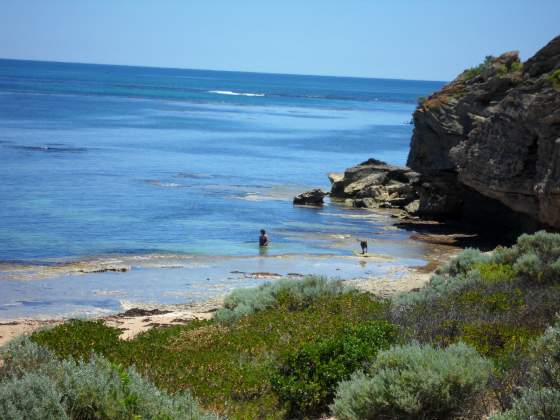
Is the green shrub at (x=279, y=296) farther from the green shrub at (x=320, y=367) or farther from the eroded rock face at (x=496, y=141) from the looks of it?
the eroded rock face at (x=496, y=141)

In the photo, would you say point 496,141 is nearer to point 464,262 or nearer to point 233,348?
point 464,262

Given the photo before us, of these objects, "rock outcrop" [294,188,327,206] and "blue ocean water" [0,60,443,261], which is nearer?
"blue ocean water" [0,60,443,261]

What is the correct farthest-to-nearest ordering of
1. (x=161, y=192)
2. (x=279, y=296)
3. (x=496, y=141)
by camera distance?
1. (x=161, y=192)
2. (x=496, y=141)
3. (x=279, y=296)

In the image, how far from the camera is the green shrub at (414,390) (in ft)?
24.8

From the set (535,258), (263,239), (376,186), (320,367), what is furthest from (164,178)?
(320,367)

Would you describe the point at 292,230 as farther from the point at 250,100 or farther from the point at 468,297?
the point at 250,100

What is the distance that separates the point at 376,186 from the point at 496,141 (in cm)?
1470

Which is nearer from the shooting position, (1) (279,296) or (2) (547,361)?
(2) (547,361)

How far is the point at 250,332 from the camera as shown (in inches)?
484

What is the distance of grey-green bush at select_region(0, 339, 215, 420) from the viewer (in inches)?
241

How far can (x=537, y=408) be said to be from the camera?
651 centimetres

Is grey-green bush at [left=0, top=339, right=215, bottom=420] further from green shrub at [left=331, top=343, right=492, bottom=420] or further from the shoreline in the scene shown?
the shoreline

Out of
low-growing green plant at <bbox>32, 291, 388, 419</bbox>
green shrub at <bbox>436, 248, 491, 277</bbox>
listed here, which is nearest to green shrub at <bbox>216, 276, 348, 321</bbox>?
low-growing green plant at <bbox>32, 291, 388, 419</bbox>

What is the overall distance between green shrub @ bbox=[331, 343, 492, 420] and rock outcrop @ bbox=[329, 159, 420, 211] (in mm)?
34306
